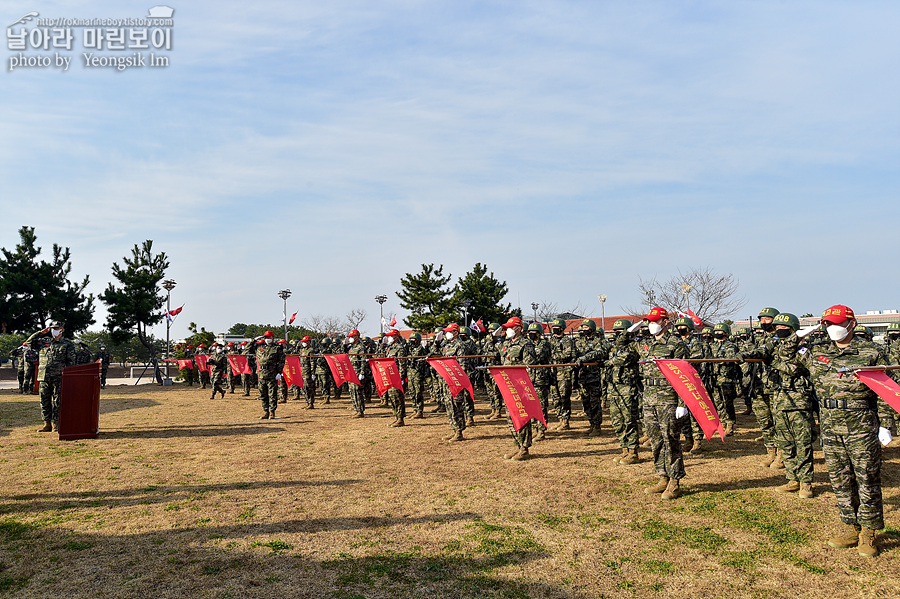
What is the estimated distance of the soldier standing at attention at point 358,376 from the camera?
16.2 metres

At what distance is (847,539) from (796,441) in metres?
2.20

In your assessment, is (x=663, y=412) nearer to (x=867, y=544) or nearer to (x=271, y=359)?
(x=867, y=544)

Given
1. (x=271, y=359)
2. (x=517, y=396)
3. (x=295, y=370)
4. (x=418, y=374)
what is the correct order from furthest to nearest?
(x=295, y=370)
(x=418, y=374)
(x=271, y=359)
(x=517, y=396)

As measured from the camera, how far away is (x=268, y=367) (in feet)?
48.8

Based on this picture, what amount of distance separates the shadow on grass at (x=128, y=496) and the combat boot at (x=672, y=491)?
4.36m

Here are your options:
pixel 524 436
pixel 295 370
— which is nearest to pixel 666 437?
pixel 524 436

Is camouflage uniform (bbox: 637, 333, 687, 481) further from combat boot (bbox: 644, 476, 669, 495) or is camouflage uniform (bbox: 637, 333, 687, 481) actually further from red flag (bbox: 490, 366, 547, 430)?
red flag (bbox: 490, 366, 547, 430)

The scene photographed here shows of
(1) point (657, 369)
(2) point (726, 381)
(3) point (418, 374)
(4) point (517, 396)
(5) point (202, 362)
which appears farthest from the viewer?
(5) point (202, 362)

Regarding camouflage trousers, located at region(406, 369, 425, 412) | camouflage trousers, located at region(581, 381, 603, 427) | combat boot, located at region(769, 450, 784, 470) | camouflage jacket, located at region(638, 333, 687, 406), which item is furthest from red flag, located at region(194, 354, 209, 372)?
combat boot, located at region(769, 450, 784, 470)

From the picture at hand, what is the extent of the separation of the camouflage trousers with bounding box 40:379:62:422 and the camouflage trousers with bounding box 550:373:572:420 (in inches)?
466

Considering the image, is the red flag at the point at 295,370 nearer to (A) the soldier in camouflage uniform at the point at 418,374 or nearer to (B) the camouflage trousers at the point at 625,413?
(A) the soldier in camouflage uniform at the point at 418,374

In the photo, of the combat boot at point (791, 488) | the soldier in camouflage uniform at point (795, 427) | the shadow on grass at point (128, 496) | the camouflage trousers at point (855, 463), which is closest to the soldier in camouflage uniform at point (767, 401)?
the soldier in camouflage uniform at point (795, 427)

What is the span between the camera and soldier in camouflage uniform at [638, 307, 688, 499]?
24.5 ft

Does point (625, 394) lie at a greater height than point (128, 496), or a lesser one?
greater
